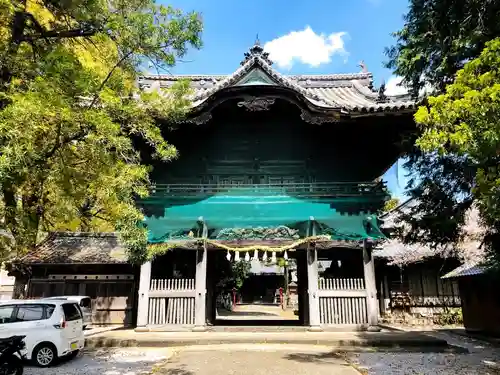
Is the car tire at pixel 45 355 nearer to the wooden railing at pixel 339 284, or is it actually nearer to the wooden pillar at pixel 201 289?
the wooden pillar at pixel 201 289

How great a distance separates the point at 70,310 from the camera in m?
10.1

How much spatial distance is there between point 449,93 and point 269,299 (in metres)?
42.3

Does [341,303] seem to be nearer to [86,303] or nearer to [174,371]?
[174,371]

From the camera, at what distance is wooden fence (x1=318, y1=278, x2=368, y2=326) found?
13.1m

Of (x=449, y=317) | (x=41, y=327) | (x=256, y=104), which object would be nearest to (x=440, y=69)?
(x=256, y=104)

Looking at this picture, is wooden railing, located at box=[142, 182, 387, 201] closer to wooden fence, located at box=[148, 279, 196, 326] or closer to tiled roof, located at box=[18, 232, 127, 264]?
wooden fence, located at box=[148, 279, 196, 326]

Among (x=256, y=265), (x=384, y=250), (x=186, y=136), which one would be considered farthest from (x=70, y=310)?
(x=256, y=265)

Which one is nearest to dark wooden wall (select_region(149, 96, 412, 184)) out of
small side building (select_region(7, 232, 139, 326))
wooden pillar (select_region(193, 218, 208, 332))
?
wooden pillar (select_region(193, 218, 208, 332))

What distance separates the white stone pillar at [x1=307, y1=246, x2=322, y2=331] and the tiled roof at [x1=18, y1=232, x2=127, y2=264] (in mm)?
8374

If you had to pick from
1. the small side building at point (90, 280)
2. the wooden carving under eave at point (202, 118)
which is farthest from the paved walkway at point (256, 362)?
the small side building at point (90, 280)

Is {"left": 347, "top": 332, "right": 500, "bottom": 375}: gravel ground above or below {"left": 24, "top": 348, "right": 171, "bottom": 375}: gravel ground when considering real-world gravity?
below

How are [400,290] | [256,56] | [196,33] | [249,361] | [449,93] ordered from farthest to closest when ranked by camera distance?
[400,290], [256,56], [249,361], [196,33], [449,93]

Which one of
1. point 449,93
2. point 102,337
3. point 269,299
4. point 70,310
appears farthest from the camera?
point 269,299

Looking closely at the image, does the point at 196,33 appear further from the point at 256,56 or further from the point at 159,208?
the point at 159,208
